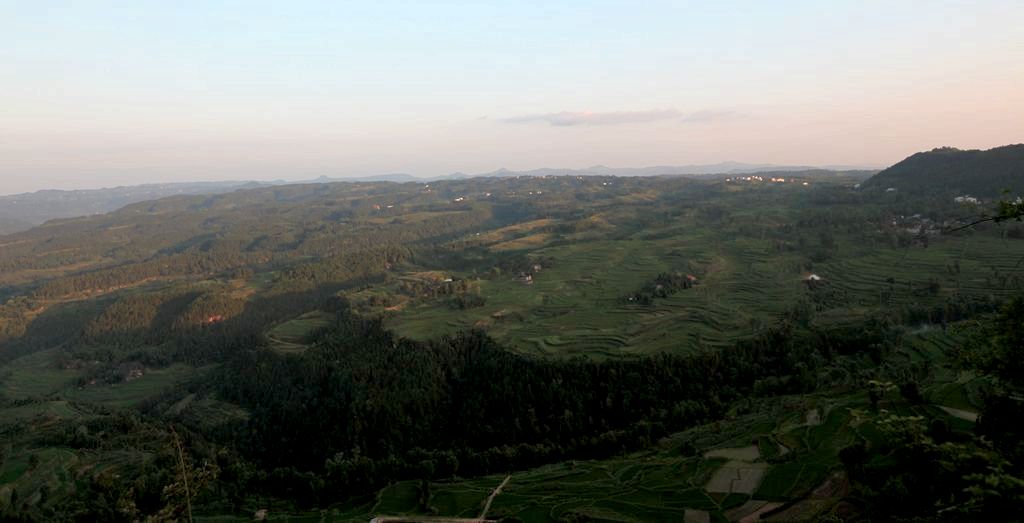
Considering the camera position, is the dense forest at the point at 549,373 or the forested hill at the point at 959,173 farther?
the forested hill at the point at 959,173

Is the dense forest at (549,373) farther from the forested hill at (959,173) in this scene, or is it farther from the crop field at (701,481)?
the forested hill at (959,173)

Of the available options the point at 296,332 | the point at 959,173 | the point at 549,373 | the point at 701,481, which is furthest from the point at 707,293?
the point at 959,173

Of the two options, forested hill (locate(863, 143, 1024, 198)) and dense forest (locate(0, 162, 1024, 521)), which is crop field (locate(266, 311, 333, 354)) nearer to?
dense forest (locate(0, 162, 1024, 521))

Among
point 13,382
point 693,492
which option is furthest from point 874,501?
point 13,382

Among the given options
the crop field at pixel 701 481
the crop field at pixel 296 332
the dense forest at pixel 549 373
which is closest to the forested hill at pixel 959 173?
the dense forest at pixel 549 373

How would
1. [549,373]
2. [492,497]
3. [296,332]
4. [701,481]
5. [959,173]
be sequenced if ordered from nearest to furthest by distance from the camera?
[701,481] < [492,497] < [549,373] < [296,332] < [959,173]

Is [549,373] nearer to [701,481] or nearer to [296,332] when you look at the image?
[701,481]

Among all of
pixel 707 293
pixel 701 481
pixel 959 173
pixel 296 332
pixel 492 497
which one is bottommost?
pixel 296 332

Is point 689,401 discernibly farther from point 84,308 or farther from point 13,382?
point 84,308

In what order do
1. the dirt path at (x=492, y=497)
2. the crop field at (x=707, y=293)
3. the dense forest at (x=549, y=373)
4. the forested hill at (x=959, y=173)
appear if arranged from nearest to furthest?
the dense forest at (x=549, y=373) → the dirt path at (x=492, y=497) → the crop field at (x=707, y=293) → the forested hill at (x=959, y=173)

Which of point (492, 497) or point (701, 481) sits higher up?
point (701, 481)
